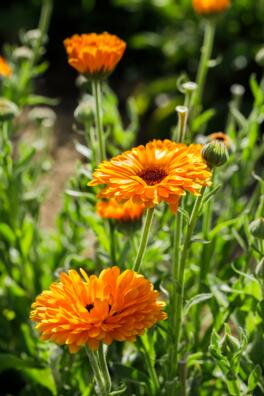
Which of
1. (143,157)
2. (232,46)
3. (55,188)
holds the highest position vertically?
(143,157)

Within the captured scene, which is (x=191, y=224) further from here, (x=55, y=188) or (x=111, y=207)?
(x=55, y=188)

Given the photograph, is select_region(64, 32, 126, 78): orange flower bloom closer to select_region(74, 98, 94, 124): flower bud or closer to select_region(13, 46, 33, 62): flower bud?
select_region(74, 98, 94, 124): flower bud

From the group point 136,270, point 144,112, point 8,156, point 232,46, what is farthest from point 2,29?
point 136,270

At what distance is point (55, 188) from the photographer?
11.5 feet

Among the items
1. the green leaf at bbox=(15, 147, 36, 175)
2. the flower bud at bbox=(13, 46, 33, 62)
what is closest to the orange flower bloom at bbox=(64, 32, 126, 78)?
the green leaf at bbox=(15, 147, 36, 175)

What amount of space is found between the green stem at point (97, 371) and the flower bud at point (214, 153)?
412 mm

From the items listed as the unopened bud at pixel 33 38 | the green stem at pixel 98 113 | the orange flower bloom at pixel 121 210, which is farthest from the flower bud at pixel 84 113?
the unopened bud at pixel 33 38

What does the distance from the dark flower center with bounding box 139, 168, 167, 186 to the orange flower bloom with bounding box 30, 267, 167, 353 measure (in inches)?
6.9

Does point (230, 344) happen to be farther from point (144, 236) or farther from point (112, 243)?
point (112, 243)

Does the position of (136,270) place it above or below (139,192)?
below

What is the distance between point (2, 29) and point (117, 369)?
11.5 feet

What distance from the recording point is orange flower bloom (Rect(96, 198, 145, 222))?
5.52 feet

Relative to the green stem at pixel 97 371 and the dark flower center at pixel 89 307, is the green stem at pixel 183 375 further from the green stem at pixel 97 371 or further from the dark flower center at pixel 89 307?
the dark flower center at pixel 89 307

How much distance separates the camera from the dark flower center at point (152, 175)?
129 centimetres
